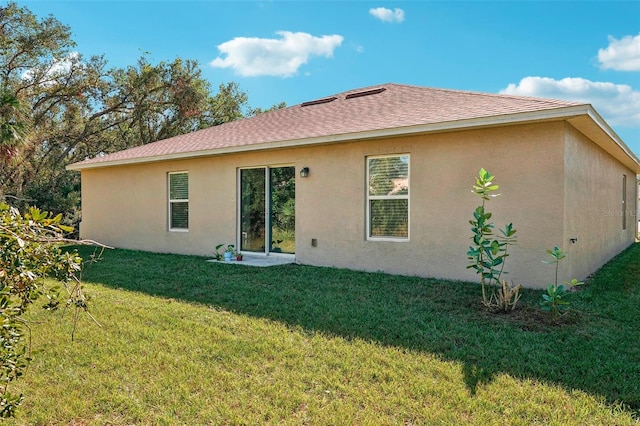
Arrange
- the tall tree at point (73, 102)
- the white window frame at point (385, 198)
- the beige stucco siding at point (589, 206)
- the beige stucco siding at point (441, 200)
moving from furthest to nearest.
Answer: the tall tree at point (73, 102), the white window frame at point (385, 198), the beige stucco siding at point (589, 206), the beige stucco siding at point (441, 200)

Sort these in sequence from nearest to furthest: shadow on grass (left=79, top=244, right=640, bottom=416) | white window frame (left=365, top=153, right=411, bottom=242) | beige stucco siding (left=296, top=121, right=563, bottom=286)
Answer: shadow on grass (left=79, top=244, right=640, bottom=416), beige stucco siding (left=296, top=121, right=563, bottom=286), white window frame (left=365, top=153, right=411, bottom=242)

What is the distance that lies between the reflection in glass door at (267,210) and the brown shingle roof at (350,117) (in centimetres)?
79

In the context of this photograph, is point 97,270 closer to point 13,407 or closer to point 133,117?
point 13,407

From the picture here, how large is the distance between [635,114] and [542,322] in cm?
1724

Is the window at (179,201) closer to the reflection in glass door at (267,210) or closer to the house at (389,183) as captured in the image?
the house at (389,183)

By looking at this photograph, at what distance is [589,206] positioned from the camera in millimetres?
8281

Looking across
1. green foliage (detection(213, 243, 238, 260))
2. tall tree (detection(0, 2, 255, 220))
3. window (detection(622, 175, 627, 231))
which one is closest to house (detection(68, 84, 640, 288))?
green foliage (detection(213, 243, 238, 260))

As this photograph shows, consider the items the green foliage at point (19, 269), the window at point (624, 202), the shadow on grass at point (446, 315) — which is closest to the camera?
the green foliage at point (19, 269)

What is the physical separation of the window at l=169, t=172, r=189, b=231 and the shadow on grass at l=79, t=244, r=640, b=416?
9.20 feet

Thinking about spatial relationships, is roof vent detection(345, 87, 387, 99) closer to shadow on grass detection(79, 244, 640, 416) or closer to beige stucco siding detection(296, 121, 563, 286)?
beige stucco siding detection(296, 121, 563, 286)

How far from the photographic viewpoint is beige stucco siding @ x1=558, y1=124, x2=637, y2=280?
6.72 meters

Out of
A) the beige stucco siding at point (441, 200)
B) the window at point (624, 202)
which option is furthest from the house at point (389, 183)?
the window at point (624, 202)

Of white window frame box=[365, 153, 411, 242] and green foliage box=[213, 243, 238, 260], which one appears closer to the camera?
white window frame box=[365, 153, 411, 242]

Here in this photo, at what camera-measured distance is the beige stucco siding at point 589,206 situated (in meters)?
6.72
